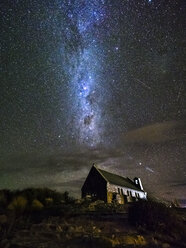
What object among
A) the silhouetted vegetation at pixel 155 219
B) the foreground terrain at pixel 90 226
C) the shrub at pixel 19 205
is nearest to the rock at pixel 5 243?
the foreground terrain at pixel 90 226

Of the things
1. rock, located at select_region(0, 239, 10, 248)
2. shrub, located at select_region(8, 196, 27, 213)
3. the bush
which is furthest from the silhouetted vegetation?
rock, located at select_region(0, 239, 10, 248)

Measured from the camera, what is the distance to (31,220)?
31.7 metres

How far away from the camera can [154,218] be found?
100 ft

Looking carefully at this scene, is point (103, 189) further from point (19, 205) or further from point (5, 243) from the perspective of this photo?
point (5, 243)

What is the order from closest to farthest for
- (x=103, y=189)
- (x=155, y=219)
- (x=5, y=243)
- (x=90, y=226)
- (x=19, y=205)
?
1. (x=5, y=243)
2. (x=90, y=226)
3. (x=155, y=219)
4. (x=19, y=205)
5. (x=103, y=189)

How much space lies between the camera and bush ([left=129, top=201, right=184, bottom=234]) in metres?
29.8

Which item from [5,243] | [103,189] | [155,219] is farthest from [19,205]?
[155,219]

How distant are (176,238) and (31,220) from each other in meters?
16.2

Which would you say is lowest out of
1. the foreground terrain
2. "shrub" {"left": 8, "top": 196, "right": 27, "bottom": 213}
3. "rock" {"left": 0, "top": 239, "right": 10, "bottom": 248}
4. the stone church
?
"rock" {"left": 0, "top": 239, "right": 10, "bottom": 248}

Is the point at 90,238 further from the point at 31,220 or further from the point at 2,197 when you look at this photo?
the point at 2,197

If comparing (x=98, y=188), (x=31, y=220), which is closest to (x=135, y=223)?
(x=31, y=220)

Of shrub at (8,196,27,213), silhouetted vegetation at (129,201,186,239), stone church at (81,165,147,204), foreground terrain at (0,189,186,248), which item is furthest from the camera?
stone church at (81,165,147,204)

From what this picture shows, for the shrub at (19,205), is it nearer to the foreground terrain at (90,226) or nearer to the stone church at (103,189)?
the foreground terrain at (90,226)

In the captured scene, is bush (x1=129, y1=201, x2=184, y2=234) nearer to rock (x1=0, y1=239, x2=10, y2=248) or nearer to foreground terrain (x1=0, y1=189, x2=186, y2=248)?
foreground terrain (x1=0, y1=189, x2=186, y2=248)
